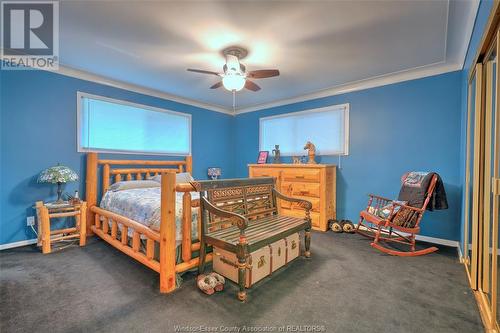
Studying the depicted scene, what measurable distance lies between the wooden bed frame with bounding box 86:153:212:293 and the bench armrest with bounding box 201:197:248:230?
6.3 inches

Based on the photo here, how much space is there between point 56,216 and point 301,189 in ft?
11.4

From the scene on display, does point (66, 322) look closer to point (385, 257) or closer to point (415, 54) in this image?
point (385, 257)

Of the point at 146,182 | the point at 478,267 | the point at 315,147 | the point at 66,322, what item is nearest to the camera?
the point at 66,322

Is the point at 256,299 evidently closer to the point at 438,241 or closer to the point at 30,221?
the point at 438,241

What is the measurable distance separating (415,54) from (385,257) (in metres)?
2.49

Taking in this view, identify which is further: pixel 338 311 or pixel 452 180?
pixel 452 180

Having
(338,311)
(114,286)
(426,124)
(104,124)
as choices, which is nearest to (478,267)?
(338,311)

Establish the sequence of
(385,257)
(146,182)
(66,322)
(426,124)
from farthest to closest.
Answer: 1. (146,182)
2. (426,124)
3. (385,257)
4. (66,322)

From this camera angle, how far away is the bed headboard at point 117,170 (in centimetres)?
344

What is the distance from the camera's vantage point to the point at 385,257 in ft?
8.84

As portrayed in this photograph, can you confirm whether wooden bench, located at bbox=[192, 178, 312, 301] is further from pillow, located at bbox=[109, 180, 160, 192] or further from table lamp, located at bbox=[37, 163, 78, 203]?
table lamp, located at bbox=[37, 163, 78, 203]

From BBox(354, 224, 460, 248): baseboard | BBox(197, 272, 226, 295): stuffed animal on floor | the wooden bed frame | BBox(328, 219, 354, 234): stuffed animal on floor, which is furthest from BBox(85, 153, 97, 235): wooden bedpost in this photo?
BBox(354, 224, 460, 248): baseboard

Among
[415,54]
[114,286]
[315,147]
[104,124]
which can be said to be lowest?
[114,286]

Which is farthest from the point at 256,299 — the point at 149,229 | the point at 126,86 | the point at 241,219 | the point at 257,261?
the point at 126,86
